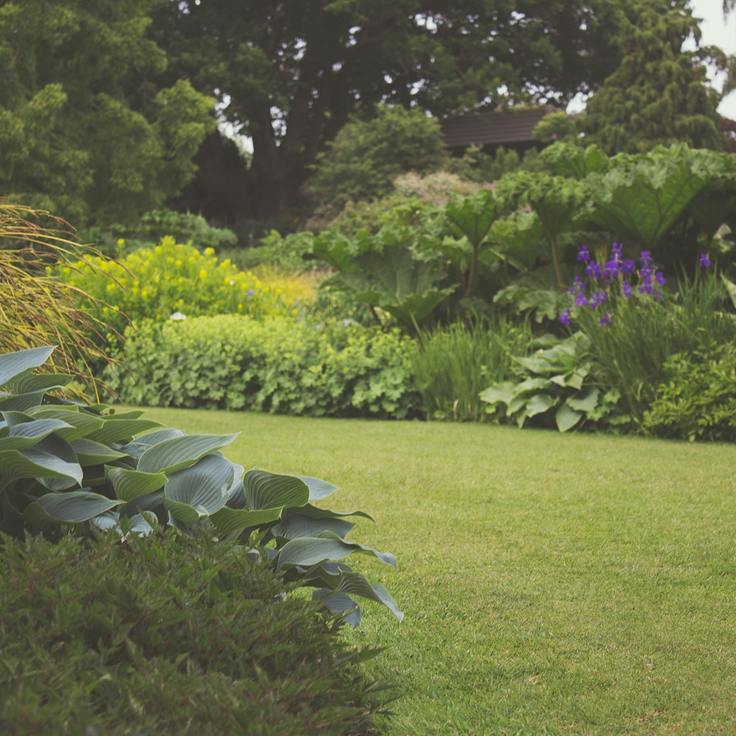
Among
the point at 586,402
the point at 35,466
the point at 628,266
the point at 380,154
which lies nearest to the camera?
the point at 35,466

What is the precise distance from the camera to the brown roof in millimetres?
28031

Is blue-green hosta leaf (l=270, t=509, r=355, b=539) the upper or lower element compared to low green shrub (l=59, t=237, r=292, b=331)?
lower

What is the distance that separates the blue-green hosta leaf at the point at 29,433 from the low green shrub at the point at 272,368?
17.9 feet

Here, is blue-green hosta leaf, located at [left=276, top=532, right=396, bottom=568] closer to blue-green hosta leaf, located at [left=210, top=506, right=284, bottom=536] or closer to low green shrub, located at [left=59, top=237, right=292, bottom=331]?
blue-green hosta leaf, located at [left=210, top=506, right=284, bottom=536]

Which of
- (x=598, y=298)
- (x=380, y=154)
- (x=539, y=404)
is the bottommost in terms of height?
(x=539, y=404)

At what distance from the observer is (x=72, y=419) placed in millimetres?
2383

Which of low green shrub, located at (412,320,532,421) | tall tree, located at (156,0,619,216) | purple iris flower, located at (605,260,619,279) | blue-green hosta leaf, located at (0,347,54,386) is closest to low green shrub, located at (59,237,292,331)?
low green shrub, located at (412,320,532,421)

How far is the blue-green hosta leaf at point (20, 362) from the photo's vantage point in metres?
2.41

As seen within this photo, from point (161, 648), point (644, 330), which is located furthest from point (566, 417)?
point (161, 648)

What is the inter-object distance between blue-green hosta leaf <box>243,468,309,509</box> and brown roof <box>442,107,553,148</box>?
26379mm

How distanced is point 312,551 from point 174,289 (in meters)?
8.70

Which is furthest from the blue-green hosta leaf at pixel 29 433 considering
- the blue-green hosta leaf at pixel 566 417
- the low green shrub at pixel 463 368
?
the low green shrub at pixel 463 368

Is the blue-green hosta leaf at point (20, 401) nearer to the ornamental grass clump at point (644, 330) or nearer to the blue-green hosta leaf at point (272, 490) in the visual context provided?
the blue-green hosta leaf at point (272, 490)

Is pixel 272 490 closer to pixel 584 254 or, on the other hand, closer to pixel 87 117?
pixel 584 254
